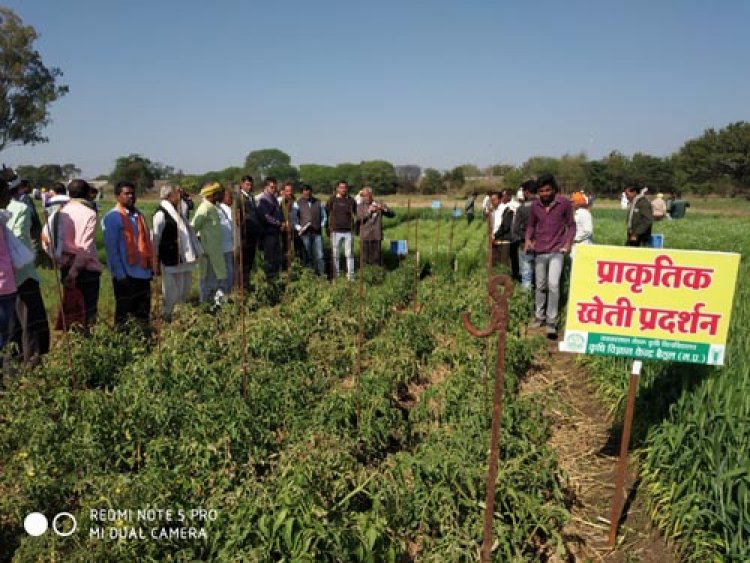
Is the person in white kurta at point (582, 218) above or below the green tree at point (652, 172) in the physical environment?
below

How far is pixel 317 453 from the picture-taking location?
2.81 metres

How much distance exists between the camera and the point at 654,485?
122 inches

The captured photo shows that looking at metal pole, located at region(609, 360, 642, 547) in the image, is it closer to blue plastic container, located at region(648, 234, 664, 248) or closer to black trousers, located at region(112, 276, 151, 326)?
black trousers, located at region(112, 276, 151, 326)

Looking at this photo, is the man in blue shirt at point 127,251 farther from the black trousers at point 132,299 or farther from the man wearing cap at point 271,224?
the man wearing cap at point 271,224

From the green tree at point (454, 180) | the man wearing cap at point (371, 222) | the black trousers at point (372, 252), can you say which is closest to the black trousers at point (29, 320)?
the man wearing cap at point (371, 222)

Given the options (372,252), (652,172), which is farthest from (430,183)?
(372,252)

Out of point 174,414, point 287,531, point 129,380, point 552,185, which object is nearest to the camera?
point 287,531

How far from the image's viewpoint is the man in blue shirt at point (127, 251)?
5.57m

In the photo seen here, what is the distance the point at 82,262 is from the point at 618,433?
5345 mm

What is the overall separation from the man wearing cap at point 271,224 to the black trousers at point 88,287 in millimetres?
2954

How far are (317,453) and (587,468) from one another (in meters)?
2.02

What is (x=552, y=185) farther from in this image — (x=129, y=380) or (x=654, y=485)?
(x=129, y=380)

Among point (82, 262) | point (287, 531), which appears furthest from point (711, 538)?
point (82, 262)

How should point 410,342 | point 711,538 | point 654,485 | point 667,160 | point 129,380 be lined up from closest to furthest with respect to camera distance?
1. point 711,538
2. point 654,485
3. point 129,380
4. point 410,342
5. point 667,160
